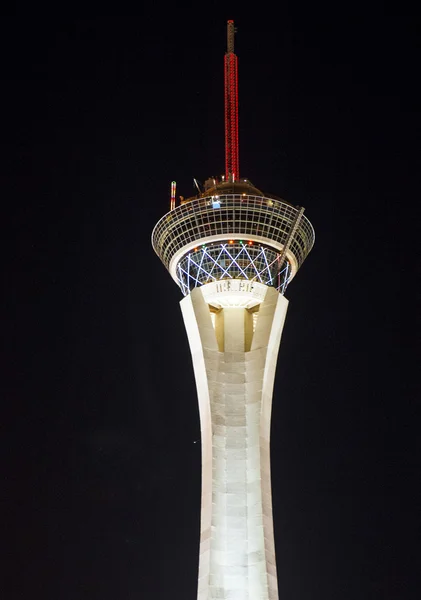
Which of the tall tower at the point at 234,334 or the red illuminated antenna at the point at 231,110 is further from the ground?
the red illuminated antenna at the point at 231,110

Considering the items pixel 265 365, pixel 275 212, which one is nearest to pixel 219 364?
pixel 265 365

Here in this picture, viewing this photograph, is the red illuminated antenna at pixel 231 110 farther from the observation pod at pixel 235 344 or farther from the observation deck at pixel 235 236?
the observation deck at pixel 235 236

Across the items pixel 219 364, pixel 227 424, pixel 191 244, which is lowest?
pixel 227 424

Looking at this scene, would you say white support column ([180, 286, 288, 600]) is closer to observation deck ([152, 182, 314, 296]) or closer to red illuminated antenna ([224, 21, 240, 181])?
observation deck ([152, 182, 314, 296])

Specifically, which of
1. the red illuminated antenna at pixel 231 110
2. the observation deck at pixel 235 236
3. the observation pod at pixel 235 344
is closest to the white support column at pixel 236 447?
the observation pod at pixel 235 344

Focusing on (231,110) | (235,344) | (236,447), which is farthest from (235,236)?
(236,447)

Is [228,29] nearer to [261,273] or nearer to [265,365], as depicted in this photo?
[261,273]

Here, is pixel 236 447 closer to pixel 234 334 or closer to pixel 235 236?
pixel 234 334
